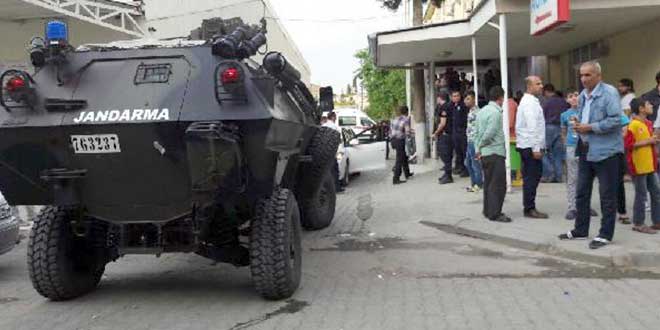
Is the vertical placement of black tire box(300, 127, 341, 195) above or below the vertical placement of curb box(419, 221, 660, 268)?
above

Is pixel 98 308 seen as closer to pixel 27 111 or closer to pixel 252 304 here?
pixel 252 304

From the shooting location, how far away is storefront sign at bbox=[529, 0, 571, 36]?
9.20 metres

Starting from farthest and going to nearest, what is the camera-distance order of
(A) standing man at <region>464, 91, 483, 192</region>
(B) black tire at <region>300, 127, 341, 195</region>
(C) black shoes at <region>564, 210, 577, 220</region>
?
(A) standing man at <region>464, 91, 483, 192</region>, (C) black shoes at <region>564, 210, 577, 220</region>, (B) black tire at <region>300, 127, 341, 195</region>

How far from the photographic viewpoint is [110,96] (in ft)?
19.0

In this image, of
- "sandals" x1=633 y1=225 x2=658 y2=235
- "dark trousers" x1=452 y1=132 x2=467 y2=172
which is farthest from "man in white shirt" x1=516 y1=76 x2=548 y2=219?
"dark trousers" x1=452 y1=132 x2=467 y2=172

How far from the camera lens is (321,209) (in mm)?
10031

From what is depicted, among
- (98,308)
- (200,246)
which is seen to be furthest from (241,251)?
(98,308)

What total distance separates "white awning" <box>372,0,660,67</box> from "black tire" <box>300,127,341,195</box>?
4219 millimetres

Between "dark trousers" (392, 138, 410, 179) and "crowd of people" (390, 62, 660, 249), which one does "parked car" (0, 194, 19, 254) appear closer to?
"crowd of people" (390, 62, 660, 249)

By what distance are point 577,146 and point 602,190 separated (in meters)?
0.76

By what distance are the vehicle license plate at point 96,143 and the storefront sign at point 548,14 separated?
5996 mm

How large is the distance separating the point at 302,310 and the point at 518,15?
769cm

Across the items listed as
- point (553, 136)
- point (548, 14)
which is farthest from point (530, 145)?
point (553, 136)

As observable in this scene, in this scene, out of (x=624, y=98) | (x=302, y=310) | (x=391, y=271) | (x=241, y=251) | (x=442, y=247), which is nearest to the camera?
(x=302, y=310)
